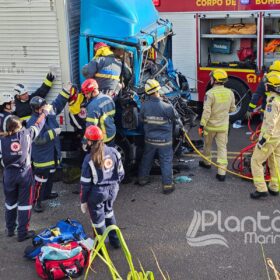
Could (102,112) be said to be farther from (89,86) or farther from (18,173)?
(18,173)

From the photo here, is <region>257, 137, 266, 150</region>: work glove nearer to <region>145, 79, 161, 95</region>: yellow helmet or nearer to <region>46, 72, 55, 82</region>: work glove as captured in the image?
<region>145, 79, 161, 95</region>: yellow helmet

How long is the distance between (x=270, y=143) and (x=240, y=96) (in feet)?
12.1

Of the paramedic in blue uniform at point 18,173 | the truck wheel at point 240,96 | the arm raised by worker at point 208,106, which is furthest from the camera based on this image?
the truck wheel at point 240,96

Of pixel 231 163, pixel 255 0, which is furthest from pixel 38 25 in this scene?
pixel 255 0

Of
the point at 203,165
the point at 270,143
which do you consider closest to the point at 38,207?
the point at 203,165

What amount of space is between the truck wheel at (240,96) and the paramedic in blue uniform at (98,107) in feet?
13.9

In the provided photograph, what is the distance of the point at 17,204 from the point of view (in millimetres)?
6023

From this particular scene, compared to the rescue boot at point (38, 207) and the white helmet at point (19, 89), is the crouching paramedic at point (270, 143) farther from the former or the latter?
the white helmet at point (19, 89)

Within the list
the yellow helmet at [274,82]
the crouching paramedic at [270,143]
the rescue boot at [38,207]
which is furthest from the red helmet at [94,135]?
the yellow helmet at [274,82]

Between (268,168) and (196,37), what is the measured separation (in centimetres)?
403

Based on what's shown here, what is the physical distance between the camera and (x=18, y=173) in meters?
5.81

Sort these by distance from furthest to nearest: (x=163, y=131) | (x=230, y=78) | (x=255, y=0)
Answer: (x=230, y=78) < (x=255, y=0) < (x=163, y=131)

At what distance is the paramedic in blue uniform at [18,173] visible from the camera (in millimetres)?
5688

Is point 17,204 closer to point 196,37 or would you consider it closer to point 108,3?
point 108,3
